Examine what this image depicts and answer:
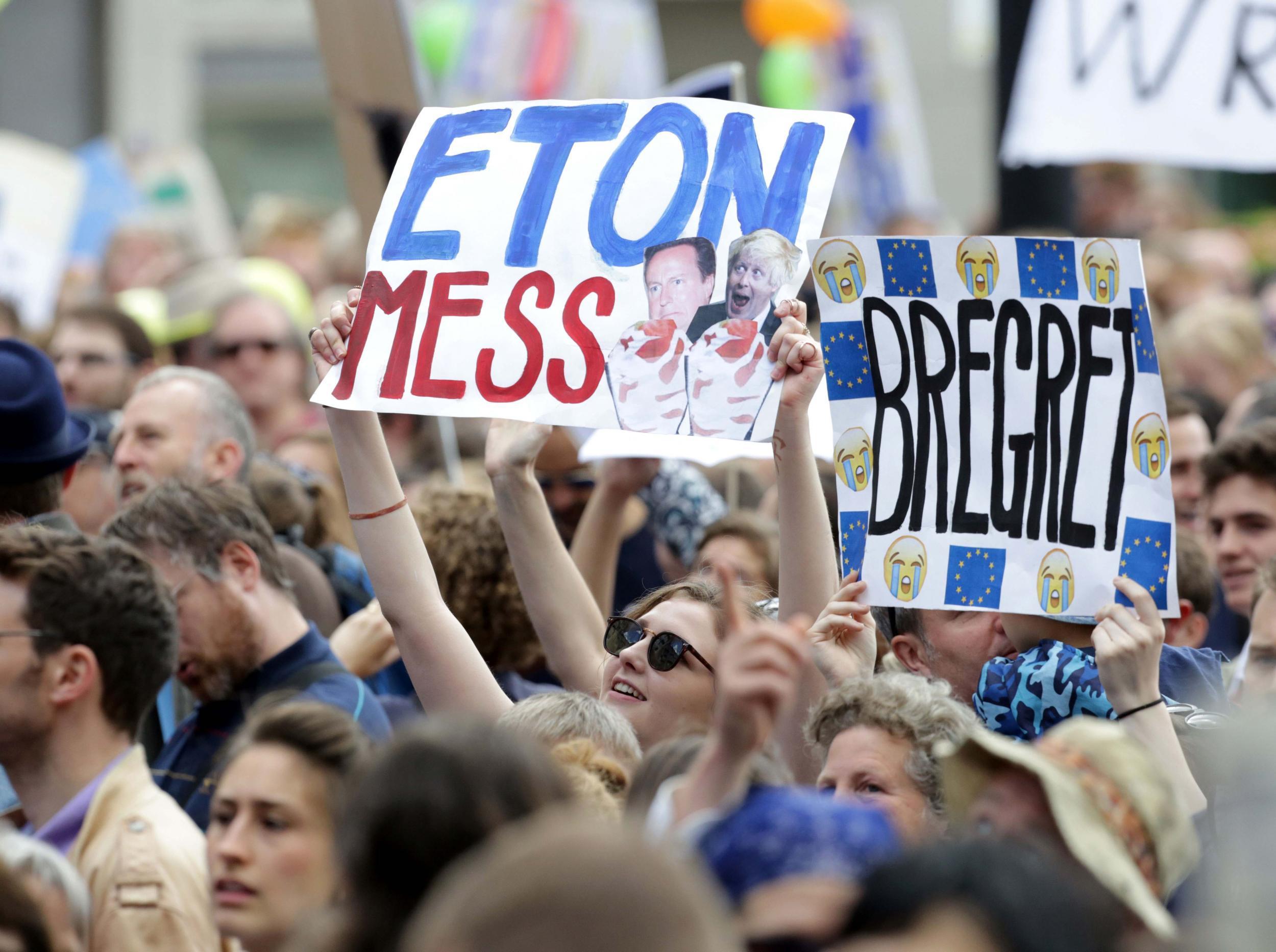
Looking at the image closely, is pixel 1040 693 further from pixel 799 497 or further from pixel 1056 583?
pixel 799 497

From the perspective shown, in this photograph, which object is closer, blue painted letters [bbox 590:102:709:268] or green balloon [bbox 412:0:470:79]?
blue painted letters [bbox 590:102:709:268]

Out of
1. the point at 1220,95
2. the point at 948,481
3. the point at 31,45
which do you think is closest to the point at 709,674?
the point at 948,481

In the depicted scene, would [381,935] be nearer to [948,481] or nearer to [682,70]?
[948,481]

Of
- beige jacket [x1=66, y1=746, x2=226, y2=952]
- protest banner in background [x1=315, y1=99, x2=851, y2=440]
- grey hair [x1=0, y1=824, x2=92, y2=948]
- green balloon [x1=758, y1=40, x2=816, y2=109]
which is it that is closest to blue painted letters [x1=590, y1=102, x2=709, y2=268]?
protest banner in background [x1=315, y1=99, x2=851, y2=440]

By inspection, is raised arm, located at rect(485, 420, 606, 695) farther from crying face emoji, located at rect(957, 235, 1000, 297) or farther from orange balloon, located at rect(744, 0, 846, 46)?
orange balloon, located at rect(744, 0, 846, 46)

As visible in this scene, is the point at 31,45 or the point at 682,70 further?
the point at 682,70

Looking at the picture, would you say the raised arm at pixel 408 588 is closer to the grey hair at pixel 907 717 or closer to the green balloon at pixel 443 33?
the grey hair at pixel 907 717

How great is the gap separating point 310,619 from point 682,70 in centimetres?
2173

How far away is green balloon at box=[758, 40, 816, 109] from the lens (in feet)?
50.8

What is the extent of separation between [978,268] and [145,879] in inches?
78.8

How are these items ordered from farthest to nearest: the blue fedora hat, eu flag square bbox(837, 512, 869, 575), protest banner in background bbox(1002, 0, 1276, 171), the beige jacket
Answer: protest banner in background bbox(1002, 0, 1276, 171), the blue fedora hat, eu flag square bbox(837, 512, 869, 575), the beige jacket

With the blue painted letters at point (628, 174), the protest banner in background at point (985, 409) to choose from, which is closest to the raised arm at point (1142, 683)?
the protest banner in background at point (985, 409)

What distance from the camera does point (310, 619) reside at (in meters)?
5.01

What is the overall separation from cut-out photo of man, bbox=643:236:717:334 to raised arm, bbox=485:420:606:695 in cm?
45
